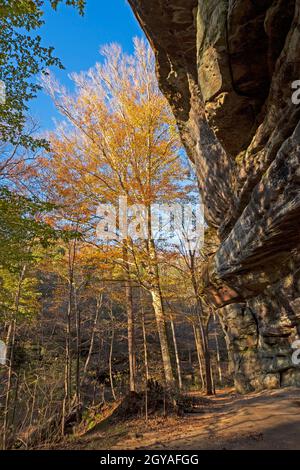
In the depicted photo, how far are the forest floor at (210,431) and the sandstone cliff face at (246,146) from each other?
10.5ft

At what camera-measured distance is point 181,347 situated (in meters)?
24.5

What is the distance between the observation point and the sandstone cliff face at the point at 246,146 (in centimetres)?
555

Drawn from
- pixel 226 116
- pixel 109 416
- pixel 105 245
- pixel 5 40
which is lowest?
pixel 109 416

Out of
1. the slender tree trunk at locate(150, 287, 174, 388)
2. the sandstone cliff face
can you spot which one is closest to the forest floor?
the slender tree trunk at locate(150, 287, 174, 388)

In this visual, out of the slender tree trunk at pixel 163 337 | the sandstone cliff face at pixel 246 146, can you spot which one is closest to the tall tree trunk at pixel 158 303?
the slender tree trunk at pixel 163 337

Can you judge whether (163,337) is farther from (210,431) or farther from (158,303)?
(210,431)

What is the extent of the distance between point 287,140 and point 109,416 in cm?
785

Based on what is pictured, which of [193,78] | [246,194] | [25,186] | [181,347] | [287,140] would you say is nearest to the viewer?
[287,140]

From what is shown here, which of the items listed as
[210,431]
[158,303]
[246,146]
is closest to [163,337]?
[158,303]

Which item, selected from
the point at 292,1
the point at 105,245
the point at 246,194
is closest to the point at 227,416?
the point at 246,194

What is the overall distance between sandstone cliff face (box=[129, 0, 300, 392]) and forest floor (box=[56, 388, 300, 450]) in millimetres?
3206

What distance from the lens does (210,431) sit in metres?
4.83

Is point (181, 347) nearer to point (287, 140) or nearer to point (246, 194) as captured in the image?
point (246, 194)

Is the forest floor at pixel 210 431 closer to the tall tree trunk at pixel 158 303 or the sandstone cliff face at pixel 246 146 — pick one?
the tall tree trunk at pixel 158 303
